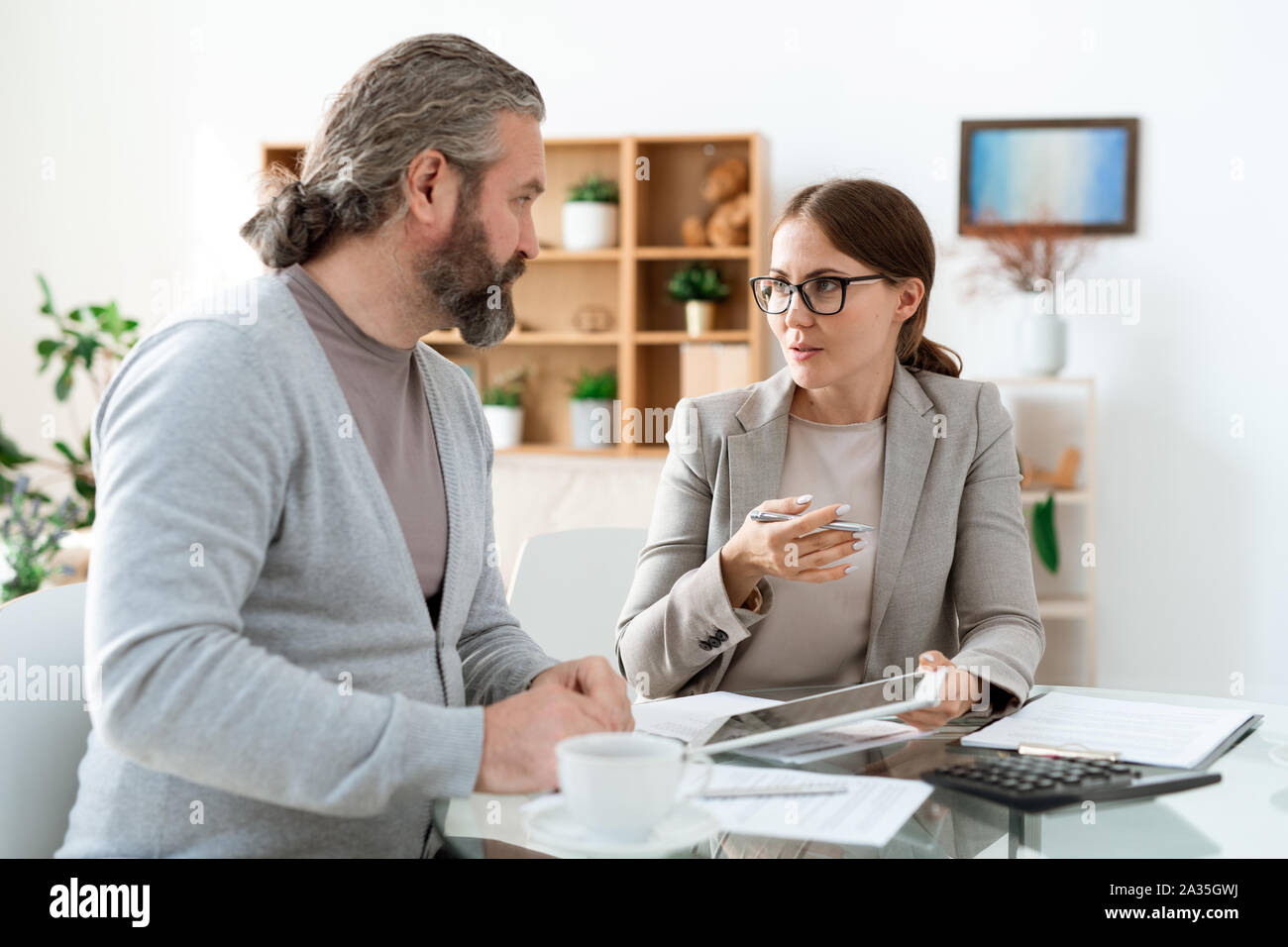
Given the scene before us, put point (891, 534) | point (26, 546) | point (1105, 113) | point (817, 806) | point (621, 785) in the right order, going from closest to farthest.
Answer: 1. point (621, 785)
2. point (817, 806)
3. point (891, 534)
4. point (26, 546)
5. point (1105, 113)

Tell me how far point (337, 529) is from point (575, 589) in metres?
1.17

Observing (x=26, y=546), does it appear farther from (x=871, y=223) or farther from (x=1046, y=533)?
(x=1046, y=533)

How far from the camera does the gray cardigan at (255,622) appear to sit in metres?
0.97

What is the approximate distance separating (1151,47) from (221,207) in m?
3.56

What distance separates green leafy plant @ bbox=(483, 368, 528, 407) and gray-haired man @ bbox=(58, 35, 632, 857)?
Answer: 2989 millimetres

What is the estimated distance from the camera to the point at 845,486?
1930 millimetres

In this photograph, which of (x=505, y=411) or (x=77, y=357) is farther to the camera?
(x=505, y=411)

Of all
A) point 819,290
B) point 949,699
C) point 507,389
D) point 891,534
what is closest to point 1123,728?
point 949,699

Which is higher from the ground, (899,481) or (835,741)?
(899,481)

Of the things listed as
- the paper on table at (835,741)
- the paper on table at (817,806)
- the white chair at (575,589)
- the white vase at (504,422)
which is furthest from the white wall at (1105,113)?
the paper on table at (817,806)

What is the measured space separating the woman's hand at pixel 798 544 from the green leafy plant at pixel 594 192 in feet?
9.71

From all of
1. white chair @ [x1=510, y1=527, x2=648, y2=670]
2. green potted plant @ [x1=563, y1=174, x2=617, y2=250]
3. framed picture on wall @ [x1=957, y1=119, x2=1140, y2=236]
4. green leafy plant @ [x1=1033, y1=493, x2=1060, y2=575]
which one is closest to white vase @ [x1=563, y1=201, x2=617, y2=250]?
green potted plant @ [x1=563, y1=174, x2=617, y2=250]

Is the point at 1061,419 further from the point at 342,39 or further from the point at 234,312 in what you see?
the point at 234,312
